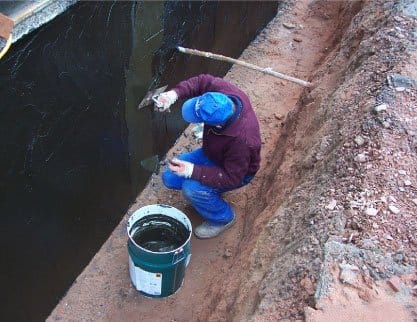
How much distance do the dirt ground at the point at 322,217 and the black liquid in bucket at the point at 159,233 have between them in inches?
14.0

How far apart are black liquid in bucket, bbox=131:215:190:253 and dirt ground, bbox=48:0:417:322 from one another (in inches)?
14.0

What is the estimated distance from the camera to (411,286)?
238cm

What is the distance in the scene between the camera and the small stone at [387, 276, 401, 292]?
7.77ft

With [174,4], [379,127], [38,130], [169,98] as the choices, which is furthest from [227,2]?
[38,130]

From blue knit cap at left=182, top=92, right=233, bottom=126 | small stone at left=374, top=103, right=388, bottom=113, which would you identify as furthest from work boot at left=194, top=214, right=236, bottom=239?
small stone at left=374, top=103, right=388, bottom=113

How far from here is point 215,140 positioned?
3.69m

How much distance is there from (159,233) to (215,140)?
78 cm

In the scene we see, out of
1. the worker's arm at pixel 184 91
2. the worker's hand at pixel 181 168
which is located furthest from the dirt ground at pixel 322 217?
the worker's arm at pixel 184 91

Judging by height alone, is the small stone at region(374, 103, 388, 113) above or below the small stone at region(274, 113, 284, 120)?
above

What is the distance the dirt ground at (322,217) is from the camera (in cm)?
241

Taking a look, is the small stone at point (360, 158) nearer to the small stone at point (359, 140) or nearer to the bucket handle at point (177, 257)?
the small stone at point (359, 140)

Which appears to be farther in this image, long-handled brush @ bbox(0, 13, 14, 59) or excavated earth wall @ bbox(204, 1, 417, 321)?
excavated earth wall @ bbox(204, 1, 417, 321)

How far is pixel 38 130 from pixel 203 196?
59.4 inches

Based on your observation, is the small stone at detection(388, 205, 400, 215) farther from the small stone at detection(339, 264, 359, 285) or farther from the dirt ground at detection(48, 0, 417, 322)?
the small stone at detection(339, 264, 359, 285)
